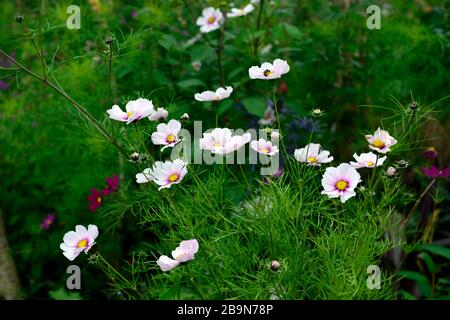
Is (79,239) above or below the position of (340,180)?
below

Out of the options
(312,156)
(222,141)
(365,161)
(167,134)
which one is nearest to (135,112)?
(167,134)

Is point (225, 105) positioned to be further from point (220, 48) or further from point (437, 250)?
point (437, 250)

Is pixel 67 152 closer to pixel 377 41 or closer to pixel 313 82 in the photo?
pixel 313 82

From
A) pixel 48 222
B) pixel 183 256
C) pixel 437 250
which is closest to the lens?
pixel 183 256

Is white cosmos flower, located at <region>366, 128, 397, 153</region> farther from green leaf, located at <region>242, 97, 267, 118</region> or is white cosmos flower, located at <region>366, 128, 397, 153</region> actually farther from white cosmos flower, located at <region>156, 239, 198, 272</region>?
green leaf, located at <region>242, 97, 267, 118</region>

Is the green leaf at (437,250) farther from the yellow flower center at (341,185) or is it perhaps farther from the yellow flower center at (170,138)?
the yellow flower center at (170,138)

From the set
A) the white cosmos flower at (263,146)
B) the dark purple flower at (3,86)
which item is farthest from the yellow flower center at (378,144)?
the dark purple flower at (3,86)

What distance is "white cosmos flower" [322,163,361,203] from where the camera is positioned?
1396mm

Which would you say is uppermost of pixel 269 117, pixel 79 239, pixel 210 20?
pixel 210 20

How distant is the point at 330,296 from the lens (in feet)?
5.08

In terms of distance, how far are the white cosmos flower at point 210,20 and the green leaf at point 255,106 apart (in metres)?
0.30

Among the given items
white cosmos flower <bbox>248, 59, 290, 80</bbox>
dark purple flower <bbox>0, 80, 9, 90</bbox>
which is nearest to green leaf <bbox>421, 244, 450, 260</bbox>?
white cosmos flower <bbox>248, 59, 290, 80</bbox>

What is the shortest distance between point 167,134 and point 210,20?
0.97 m

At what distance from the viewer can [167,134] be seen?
1.54 meters
